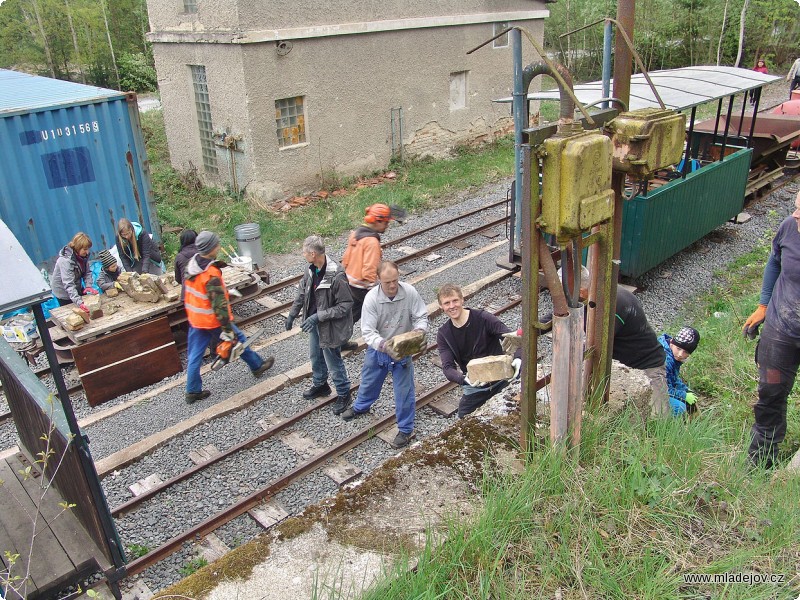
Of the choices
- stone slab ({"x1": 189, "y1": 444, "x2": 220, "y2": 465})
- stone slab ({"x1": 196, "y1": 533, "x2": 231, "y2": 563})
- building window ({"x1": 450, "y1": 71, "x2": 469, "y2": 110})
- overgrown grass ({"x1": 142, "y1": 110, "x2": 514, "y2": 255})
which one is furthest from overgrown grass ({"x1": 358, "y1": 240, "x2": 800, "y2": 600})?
building window ({"x1": 450, "y1": 71, "x2": 469, "y2": 110})

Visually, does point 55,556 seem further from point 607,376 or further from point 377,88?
point 377,88

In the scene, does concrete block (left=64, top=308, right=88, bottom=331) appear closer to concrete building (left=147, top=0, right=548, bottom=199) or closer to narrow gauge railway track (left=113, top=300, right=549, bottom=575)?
narrow gauge railway track (left=113, top=300, right=549, bottom=575)

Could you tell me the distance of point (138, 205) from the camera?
34.9ft

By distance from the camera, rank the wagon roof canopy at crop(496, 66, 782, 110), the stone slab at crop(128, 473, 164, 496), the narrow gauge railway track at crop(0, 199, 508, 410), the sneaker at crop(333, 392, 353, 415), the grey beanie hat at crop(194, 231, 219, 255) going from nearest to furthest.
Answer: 1. the stone slab at crop(128, 473, 164, 496)
2. the grey beanie hat at crop(194, 231, 219, 255)
3. the sneaker at crop(333, 392, 353, 415)
4. the narrow gauge railway track at crop(0, 199, 508, 410)
5. the wagon roof canopy at crop(496, 66, 782, 110)

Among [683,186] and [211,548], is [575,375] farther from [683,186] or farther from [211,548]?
[683,186]

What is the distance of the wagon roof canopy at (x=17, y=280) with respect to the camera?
323cm

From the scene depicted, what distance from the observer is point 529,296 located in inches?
127

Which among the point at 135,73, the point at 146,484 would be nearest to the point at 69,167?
the point at 146,484

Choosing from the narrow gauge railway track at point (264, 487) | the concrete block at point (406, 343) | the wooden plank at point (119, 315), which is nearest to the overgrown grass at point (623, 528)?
the concrete block at point (406, 343)

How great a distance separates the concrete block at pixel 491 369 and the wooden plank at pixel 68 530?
2.68 m

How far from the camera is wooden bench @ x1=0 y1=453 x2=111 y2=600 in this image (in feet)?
13.1

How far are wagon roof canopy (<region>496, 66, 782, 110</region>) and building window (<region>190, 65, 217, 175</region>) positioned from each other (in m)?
7.93

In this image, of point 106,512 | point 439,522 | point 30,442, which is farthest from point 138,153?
point 439,522

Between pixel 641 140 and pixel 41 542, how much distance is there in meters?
4.44
